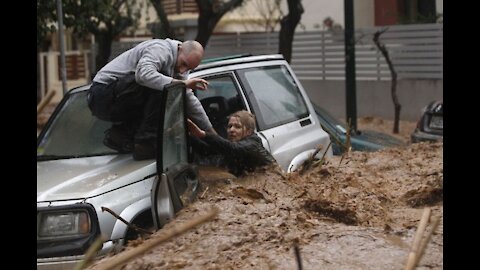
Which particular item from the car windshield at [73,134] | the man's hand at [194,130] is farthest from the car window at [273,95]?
the car windshield at [73,134]

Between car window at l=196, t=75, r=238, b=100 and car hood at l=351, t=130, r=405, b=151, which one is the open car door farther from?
car hood at l=351, t=130, r=405, b=151

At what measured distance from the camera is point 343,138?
978 cm

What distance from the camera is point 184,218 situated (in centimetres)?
522

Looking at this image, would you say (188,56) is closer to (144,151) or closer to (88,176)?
(144,151)

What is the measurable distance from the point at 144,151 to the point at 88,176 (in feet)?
1.26

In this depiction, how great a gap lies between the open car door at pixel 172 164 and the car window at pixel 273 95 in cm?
145

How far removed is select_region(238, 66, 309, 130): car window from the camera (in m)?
7.51

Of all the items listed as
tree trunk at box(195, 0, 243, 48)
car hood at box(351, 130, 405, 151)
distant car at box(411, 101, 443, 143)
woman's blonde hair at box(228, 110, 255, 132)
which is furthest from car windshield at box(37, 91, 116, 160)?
tree trunk at box(195, 0, 243, 48)

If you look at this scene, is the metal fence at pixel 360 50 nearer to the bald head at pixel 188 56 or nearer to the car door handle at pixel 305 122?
the car door handle at pixel 305 122

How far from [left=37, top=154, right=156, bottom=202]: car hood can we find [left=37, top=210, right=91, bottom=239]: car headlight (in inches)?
3.8
